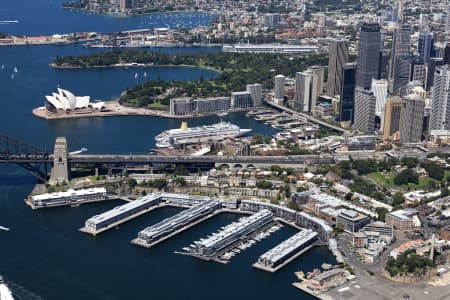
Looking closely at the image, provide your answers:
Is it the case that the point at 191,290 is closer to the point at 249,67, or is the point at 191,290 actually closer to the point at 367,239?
the point at 367,239

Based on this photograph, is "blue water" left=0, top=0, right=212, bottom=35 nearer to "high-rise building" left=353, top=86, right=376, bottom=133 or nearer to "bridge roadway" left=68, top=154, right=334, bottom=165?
"high-rise building" left=353, top=86, right=376, bottom=133

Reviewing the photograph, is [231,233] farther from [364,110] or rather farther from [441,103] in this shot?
[441,103]

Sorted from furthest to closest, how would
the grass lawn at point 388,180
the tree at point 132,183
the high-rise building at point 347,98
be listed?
the high-rise building at point 347,98
the grass lawn at point 388,180
the tree at point 132,183

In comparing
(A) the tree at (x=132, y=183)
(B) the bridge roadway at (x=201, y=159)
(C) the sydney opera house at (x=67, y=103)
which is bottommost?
(A) the tree at (x=132, y=183)

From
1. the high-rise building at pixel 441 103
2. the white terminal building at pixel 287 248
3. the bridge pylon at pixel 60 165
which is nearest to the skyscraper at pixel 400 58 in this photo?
the high-rise building at pixel 441 103

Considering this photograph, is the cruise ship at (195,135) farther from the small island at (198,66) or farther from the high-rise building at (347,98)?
the small island at (198,66)

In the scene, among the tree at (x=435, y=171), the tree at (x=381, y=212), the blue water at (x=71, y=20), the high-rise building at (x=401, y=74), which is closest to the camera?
the tree at (x=381, y=212)

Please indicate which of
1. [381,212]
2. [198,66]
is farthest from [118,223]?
[198,66]
